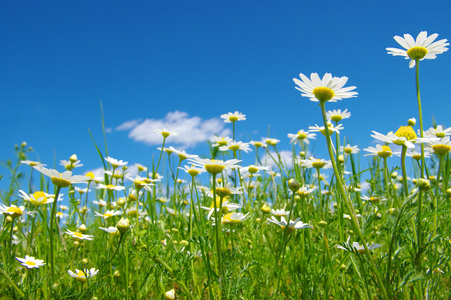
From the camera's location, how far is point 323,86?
4.67ft

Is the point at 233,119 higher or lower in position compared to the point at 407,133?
higher

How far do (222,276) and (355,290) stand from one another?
0.94 meters

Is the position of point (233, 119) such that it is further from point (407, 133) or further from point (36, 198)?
point (407, 133)

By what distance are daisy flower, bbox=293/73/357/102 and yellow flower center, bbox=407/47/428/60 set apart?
0.58 meters

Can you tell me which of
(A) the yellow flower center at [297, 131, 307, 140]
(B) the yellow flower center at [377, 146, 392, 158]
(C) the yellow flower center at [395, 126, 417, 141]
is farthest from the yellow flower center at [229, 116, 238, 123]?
(C) the yellow flower center at [395, 126, 417, 141]

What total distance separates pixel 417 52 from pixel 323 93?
2.47 ft

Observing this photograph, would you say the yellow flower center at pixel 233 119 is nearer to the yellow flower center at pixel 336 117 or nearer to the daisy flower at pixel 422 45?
the yellow flower center at pixel 336 117

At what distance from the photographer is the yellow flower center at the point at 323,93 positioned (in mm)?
1407

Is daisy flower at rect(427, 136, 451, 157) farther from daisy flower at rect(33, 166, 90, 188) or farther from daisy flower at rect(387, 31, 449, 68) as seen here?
daisy flower at rect(33, 166, 90, 188)

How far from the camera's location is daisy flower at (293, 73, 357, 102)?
4.64 feet

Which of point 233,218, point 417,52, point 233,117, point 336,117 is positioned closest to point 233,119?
point 233,117

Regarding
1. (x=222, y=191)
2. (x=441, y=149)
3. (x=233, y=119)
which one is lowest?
(x=222, y=191)

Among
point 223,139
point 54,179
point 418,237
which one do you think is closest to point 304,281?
point 418,237

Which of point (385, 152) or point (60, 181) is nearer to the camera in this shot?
point (60, 181)
